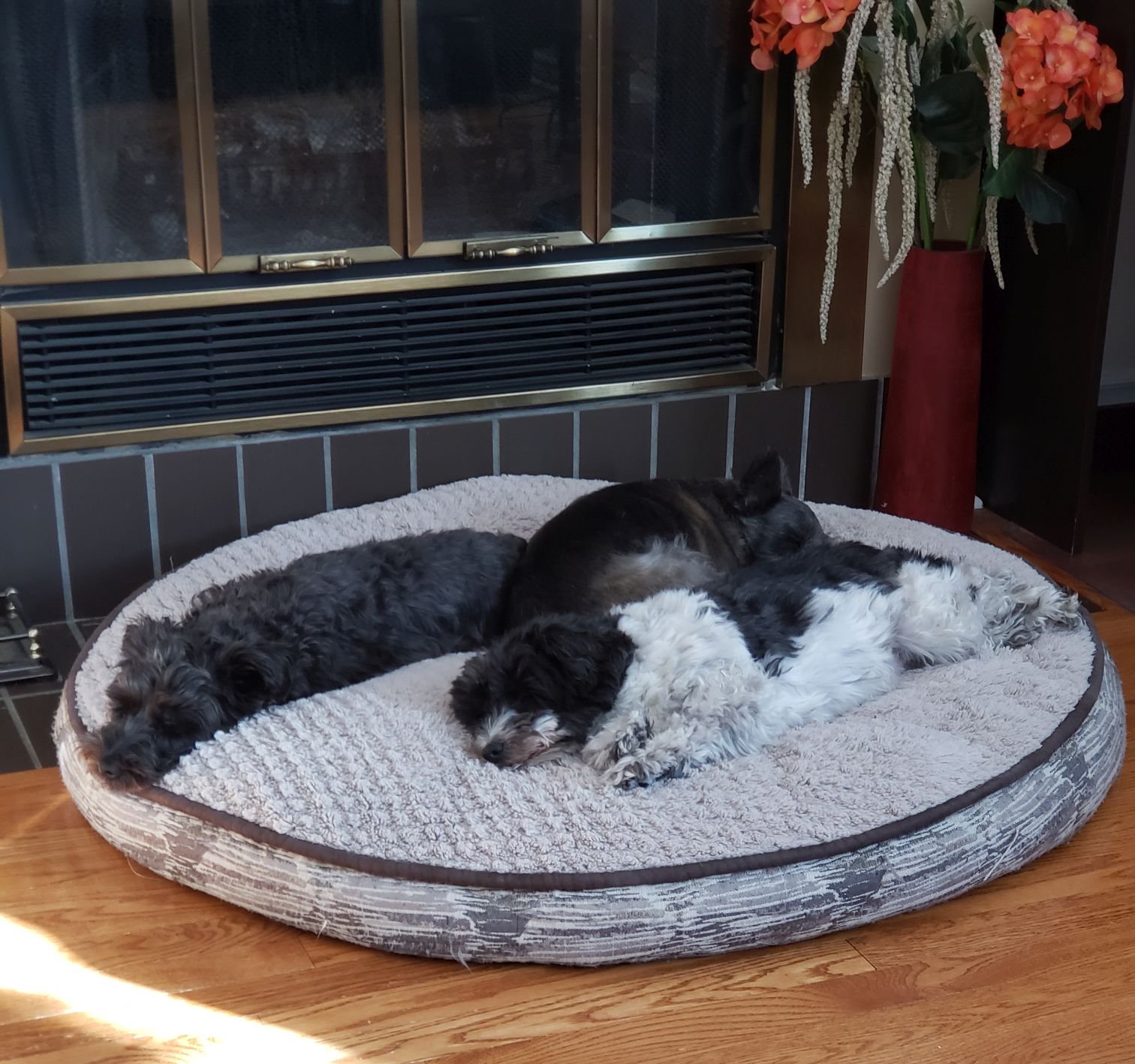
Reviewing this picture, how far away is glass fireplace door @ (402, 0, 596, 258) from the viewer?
2.82 metres

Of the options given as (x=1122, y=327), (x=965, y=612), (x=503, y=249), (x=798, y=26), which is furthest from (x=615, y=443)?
(x=1122, y=327)

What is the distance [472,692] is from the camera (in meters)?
2.07

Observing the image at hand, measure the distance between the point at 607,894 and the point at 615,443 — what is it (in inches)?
60.5

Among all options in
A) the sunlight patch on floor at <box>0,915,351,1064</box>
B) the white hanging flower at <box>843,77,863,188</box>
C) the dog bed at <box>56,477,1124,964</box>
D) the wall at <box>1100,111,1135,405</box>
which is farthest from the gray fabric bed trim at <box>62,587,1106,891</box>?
the wall at <box>1100,111,1135,405</box>

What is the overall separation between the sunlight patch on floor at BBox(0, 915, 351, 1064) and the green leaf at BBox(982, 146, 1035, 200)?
80.7 inches

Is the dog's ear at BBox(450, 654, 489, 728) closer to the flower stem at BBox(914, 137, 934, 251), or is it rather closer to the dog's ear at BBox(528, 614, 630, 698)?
the dog's ear at BBox(528, 614, 630, 698)

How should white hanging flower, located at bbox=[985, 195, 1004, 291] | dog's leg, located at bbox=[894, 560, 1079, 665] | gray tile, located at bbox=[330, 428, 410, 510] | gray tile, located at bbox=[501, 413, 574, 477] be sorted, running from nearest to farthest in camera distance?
dog's leg, located at bbox=[894, 560, 1079, 665] < white hanging flower, located at bbox=[985, 195, 1004, 291] < gray tile, located at bbox=[330, 428, 410, 510] < gray tile, located at bbox=[501, 413, 574, 477]

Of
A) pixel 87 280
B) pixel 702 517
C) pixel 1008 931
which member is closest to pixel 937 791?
pixel 1008 931

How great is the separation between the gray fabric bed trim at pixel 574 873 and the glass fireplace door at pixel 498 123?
4.51 feet

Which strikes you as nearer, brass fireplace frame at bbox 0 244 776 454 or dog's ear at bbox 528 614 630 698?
dog's ear at bbox 528 614 630 698

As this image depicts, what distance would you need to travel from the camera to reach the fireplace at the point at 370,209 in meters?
2.68

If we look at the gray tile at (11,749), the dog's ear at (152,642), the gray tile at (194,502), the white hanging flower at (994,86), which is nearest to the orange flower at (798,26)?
the white hanging flower at (994,86)

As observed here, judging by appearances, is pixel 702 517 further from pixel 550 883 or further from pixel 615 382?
pixel 550 883

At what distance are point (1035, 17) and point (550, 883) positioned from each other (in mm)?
1861
